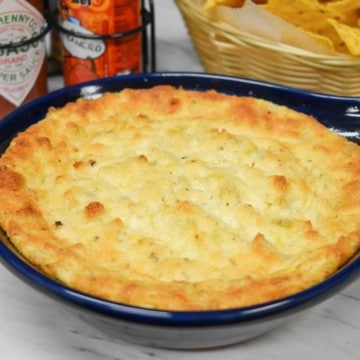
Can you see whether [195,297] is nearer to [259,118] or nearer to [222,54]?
[259,118]

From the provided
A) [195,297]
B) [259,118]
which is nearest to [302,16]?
[259,118]

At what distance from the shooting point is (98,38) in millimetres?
1365

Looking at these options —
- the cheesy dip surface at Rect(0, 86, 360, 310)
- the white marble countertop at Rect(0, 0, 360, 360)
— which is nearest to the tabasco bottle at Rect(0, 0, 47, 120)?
the cheesy dip surface at Rect(0, 86, 360, 310)

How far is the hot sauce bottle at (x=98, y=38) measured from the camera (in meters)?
1.35

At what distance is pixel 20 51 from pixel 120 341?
1.92 ft

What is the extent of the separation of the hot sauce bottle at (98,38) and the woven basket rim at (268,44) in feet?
0.39

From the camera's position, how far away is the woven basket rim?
4.11 feet

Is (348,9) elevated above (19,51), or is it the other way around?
(348,9)

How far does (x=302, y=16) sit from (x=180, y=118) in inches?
11.2

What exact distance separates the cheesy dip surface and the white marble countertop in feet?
0.43

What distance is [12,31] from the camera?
1.32 meters

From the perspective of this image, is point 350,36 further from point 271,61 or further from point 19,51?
point 19,51

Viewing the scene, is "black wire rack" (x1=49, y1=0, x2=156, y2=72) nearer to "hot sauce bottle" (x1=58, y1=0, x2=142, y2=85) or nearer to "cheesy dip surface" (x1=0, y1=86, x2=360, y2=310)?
"hot sauce bottle" (x1=58, y1=0, x2=142, y2=85)

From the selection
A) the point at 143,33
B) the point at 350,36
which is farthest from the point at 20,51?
the point at 350,36
